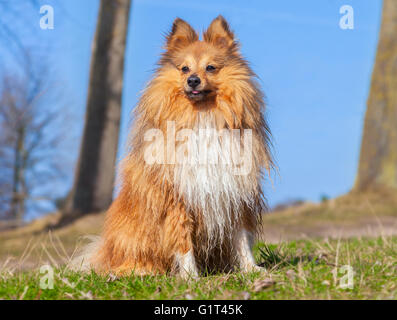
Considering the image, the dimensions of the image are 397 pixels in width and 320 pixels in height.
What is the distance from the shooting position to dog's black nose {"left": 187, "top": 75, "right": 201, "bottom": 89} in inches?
150

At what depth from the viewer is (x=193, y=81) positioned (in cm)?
381

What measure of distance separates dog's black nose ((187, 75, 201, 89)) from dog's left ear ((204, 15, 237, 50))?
58 cm

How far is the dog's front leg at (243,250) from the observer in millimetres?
4074

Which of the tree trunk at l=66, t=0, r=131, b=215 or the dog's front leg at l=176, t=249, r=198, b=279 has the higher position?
the tree trunk at l=66, t=0, r=131, b=215

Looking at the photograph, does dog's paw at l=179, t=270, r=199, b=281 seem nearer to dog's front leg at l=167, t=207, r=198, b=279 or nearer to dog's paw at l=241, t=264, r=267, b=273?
dog's front leg at l=167, t=207, r=198, b=279

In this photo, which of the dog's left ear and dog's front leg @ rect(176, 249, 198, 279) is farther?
the dog's left ear

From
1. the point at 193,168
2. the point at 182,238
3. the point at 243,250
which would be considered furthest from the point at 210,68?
the point at 243,250

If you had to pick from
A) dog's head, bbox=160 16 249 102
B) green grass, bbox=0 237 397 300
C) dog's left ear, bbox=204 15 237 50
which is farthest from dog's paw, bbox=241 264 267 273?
dog's left ear, bbox=204 15 237 50

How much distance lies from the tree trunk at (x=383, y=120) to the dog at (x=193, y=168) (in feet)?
26.6

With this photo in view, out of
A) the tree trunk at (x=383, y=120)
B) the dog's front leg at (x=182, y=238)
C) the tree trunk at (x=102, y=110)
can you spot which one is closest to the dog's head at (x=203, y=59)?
the dog's front leg at (x=182, y=238)

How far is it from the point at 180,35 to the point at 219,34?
35 centimetres

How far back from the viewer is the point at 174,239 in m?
3.85

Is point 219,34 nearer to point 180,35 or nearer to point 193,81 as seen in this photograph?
point 180,35

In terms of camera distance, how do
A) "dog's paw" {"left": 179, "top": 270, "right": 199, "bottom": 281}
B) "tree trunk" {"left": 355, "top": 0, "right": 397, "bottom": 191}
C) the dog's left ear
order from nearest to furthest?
"dog's paw" {"left": 179, "top": 270, "right": 199, "bottom": 281} → the dog's left ear → "tree trunk" {"left": 355, "top": 0, "right": 397, "bottom": 191}
